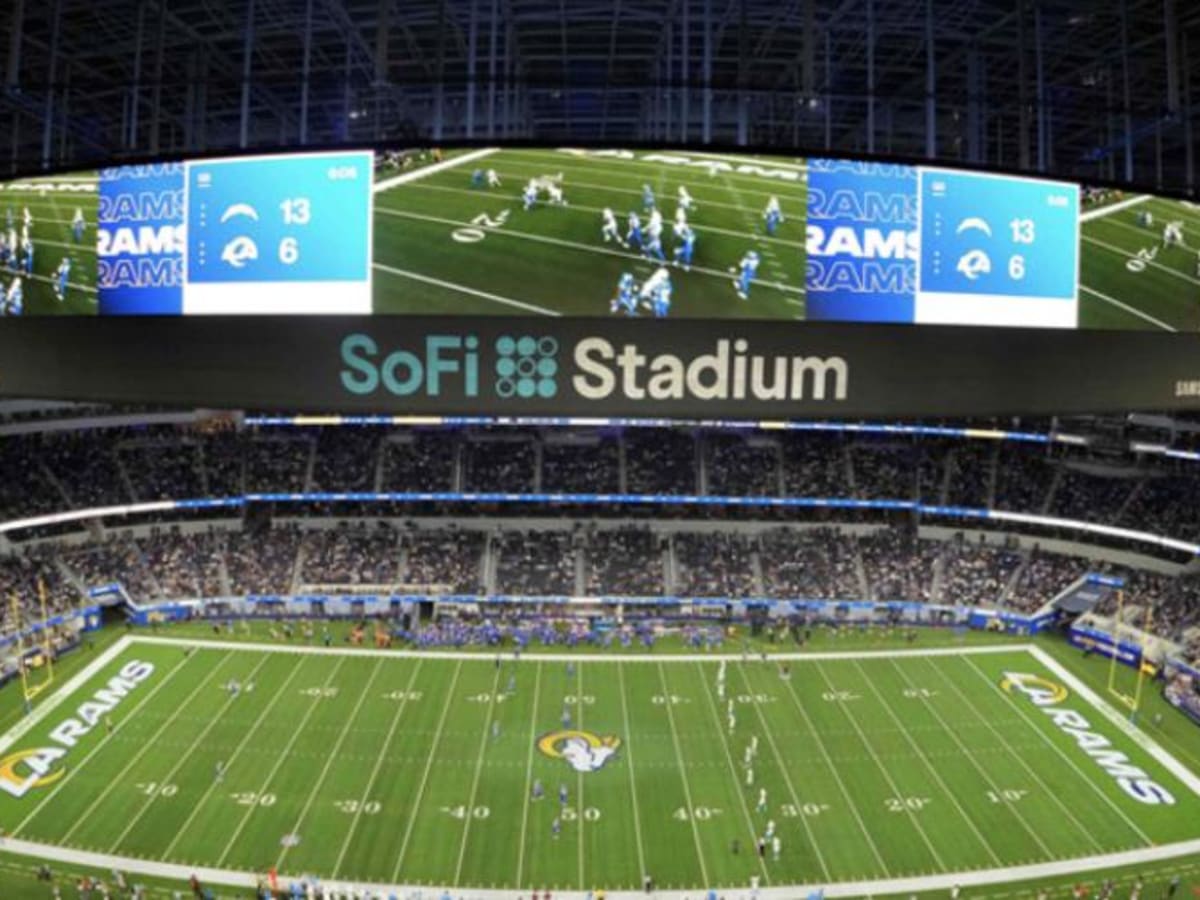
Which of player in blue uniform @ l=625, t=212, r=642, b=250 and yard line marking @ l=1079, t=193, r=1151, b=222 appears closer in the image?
player in blue uniform @ l=625, t=212, r=642, b=250

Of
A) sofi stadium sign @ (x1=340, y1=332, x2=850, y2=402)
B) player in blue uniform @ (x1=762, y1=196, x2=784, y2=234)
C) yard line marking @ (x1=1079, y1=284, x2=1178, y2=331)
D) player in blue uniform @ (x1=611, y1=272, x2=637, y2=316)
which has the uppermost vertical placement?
player in blue uniform @ (x1=762, y1=196, x2=784, y2=234)

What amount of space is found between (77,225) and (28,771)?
86.4 feet

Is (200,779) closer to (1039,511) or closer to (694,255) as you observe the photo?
(694,255)

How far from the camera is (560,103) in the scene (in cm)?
3659

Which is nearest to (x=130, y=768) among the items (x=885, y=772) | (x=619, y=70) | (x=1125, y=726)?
(x=885, y=772)

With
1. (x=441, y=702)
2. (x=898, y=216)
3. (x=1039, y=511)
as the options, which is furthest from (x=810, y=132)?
(x=898, y=216)

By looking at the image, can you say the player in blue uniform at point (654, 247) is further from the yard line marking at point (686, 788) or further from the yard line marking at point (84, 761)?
the yard line marking at point (84, 761)

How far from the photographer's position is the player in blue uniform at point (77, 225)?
6285 mm

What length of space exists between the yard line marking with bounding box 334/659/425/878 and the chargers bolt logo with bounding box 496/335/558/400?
68.4 feet

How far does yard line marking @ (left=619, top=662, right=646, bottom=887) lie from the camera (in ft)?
77.8

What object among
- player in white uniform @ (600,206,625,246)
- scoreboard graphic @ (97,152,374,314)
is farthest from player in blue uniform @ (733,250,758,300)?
scoreboard graphic @ (97,152,374,314)

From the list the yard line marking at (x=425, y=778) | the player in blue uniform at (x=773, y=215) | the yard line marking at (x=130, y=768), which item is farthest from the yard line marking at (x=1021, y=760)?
the player in blue uniform at (x=773, y=215)

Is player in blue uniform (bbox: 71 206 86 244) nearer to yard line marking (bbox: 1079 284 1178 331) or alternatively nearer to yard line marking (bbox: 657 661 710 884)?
yard line marking (bbox: 1079 284 1178 331)

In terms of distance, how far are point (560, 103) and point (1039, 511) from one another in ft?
85.0
